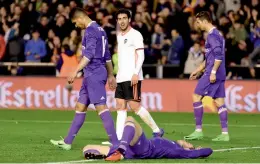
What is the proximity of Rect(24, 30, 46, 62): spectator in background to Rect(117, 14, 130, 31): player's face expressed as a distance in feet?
42.1

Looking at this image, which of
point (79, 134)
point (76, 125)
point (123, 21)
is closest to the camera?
point (76, 125)

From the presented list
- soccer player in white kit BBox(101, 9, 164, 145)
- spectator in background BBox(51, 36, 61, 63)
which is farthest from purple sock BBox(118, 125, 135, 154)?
spectator in background BBox(51, 36, 61, 63)

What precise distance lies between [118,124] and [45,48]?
13121 mm

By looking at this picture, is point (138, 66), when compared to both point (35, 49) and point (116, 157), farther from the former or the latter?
point (35, 49)

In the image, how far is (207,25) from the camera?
18.1 m

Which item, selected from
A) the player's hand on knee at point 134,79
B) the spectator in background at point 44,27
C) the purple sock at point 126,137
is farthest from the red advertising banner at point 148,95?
the purple sock at point 126,137

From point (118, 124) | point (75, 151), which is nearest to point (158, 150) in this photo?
point (75, 151)

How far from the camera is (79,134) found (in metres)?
19.3

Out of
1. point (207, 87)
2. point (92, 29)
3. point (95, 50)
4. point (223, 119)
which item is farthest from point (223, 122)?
point (92, 29)

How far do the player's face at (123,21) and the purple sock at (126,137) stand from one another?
3.86m

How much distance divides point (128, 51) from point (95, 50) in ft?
5.92

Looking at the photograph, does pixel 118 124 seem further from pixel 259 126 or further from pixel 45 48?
pixel 45 48

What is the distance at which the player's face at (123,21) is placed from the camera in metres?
16.6

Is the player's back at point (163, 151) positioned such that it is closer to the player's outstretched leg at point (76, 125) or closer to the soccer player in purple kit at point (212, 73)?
the player's outstretched leg at point (76, 125)
